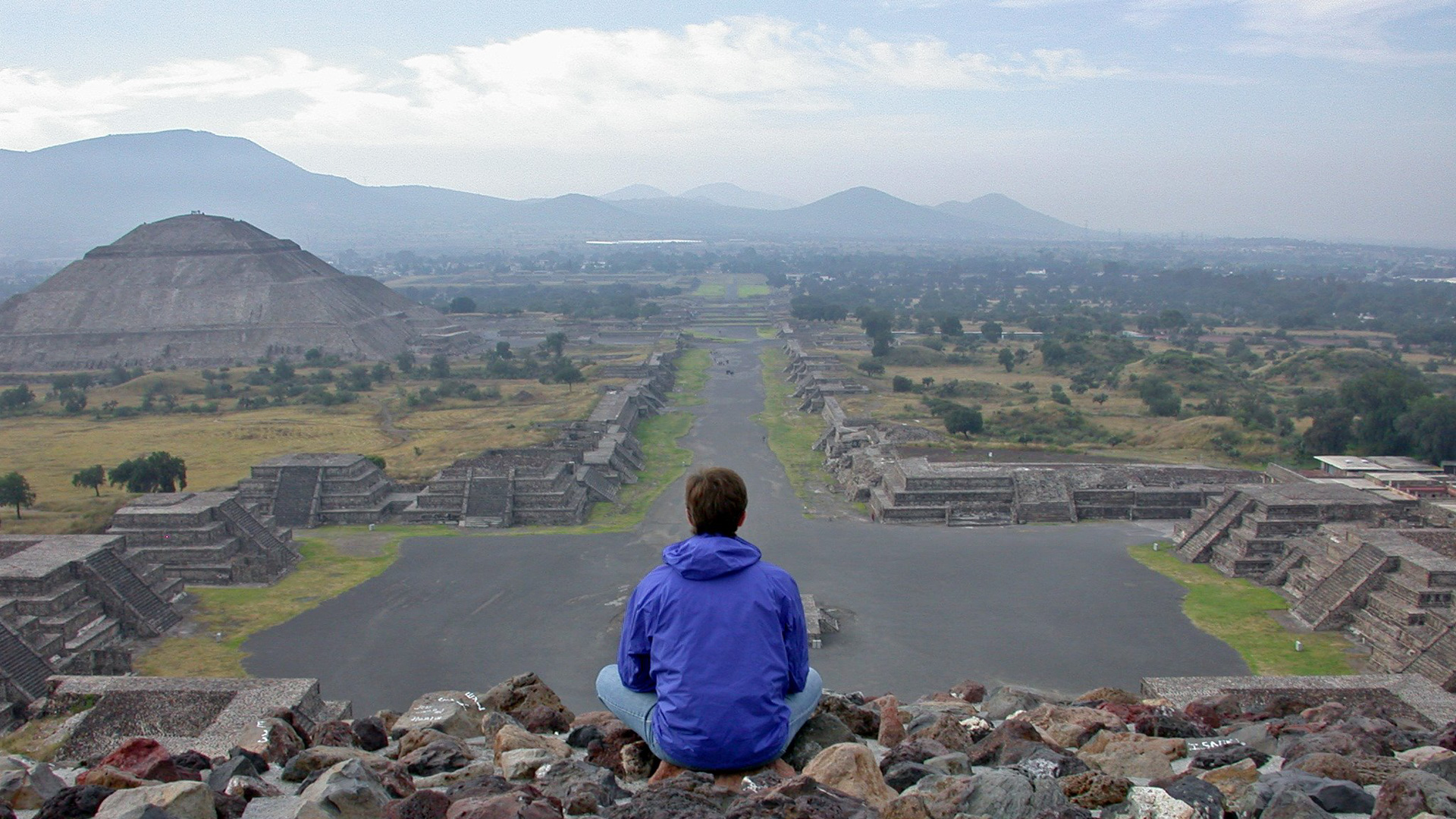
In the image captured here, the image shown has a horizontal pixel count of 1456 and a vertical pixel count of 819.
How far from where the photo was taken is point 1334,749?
719cm

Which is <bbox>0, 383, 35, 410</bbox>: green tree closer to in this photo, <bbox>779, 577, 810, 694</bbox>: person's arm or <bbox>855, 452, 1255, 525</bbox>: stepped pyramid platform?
<bbox>855, 452, 1255, 525</bbox>: stepped pyramid platform

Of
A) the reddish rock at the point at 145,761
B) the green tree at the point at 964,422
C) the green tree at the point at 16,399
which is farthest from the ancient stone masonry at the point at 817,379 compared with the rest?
the reddish rock at the point at 145,761

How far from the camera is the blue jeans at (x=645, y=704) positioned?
19.3 ft

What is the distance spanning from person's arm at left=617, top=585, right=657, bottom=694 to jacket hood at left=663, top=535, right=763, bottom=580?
0.32m

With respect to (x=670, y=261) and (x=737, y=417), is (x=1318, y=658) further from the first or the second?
(x=670, y=261)

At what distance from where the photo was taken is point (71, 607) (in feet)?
63.0

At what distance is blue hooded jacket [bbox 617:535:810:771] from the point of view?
5371 mm

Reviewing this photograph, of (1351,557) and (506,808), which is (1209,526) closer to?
(1351,557)

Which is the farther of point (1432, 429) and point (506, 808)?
point (1432, 429)

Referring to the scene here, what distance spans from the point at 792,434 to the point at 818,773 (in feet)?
121

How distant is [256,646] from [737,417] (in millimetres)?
28724

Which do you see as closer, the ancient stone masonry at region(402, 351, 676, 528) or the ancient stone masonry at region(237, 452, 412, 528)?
the ancient stone masonry at region(237, 452, 412, 528)

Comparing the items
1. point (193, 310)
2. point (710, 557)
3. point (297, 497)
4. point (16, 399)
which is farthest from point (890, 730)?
point (193, 310)

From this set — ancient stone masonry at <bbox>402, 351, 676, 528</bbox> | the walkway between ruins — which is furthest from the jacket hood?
ancient stone masonry at <bbox>402, 351, 676, 528</bbox>
